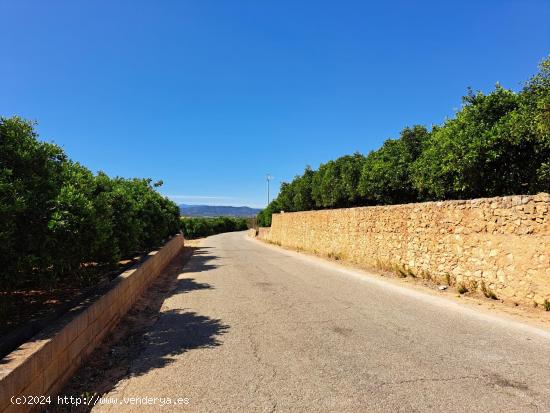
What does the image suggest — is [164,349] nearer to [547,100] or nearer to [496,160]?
[547,100]

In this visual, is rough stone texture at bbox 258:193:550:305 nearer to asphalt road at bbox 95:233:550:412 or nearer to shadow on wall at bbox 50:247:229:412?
asphalt road at bbox 95:233:550:412

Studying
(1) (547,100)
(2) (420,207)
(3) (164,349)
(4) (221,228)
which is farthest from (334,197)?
(4) (221,228)

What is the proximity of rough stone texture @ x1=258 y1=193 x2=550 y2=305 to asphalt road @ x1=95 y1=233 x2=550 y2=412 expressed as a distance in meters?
1.59

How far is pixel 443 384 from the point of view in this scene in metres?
4.45

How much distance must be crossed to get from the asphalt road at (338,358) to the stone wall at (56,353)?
2.27 ft

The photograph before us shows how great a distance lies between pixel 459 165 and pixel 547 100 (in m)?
3.46

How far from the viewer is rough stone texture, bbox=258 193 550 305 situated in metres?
8.67

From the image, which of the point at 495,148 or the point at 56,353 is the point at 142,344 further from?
the point at 495,148

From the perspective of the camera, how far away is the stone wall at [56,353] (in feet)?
11.3

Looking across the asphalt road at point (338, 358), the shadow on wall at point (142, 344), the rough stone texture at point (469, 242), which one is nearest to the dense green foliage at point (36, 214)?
the shadow on wall at point (142, 344)

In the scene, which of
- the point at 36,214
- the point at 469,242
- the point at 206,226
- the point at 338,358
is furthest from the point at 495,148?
the point at 206,226

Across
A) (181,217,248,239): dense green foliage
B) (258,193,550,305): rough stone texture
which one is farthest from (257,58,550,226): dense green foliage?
(181,217,248,239): dense green foliage

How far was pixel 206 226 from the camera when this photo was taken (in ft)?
242

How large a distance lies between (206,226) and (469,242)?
215 feet
